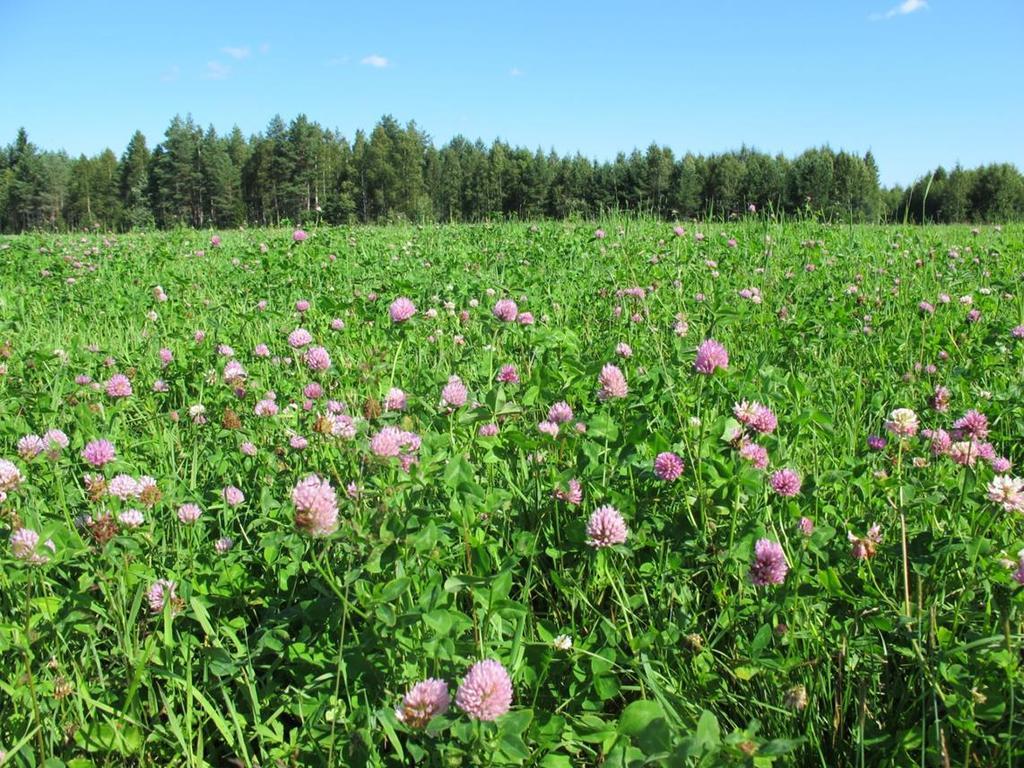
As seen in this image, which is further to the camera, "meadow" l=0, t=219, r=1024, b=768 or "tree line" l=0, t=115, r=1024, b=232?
"tree line" l=0, t=115, r=1024, b=232

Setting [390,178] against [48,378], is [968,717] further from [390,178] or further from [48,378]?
[390,178]

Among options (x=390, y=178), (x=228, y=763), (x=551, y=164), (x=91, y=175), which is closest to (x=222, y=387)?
(x=228, y=763)

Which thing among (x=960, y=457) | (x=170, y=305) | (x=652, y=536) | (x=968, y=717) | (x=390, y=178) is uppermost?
(x=390, y=178)

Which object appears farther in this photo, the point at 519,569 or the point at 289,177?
the point at 289,177

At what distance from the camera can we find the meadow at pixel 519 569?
1281 millimetres

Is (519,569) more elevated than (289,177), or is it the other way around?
(289,177)

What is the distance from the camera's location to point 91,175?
81.7 m

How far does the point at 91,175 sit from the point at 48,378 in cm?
9363

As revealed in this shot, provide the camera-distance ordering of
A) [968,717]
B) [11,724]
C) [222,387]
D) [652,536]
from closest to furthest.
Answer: [968,717]
[11,724]
[652,536]
[222,387]

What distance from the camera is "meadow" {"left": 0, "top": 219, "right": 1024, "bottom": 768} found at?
4.20 feet

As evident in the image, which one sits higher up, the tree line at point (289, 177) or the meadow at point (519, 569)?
the tree line at point (289, 177)

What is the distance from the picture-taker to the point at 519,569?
72.3 inches

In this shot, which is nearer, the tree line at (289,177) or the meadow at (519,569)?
the meadow at (519,569)

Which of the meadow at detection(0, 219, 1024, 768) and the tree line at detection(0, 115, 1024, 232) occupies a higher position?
the tree line at detection(0, 115, 1024, 232)
